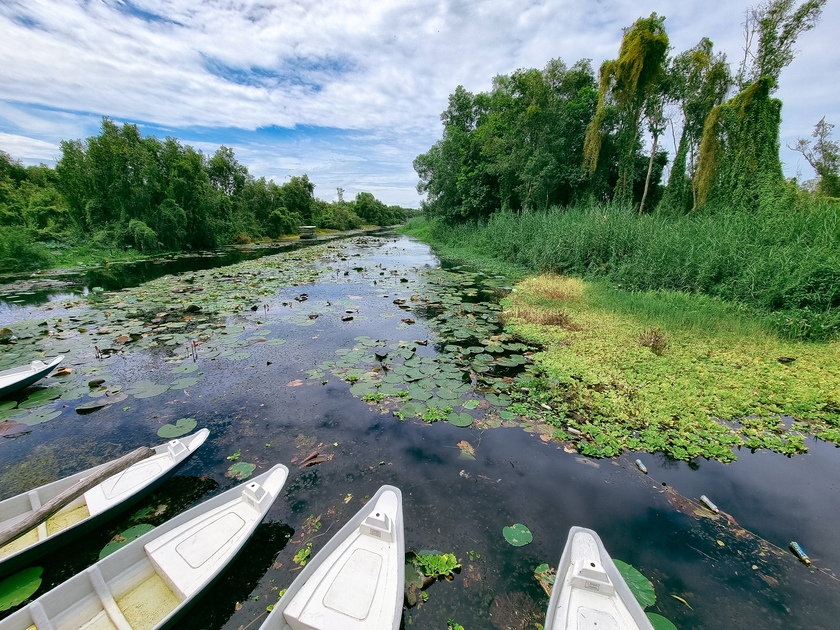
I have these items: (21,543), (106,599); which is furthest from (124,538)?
(106,599)

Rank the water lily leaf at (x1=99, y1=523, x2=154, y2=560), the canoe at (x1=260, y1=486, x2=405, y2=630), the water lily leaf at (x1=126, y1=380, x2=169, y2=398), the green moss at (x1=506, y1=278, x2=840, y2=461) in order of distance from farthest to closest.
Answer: the water lily leaf at (x1=126, y1=380, x2=169, y2=398), the green moss at (x1=506, y1=278, x2=840, y2=461), the water lily leaf at (x1=99, y1=523, x2=154, y2=560), the canoe at (x1=260, y1=486, x2=405, y2=630)

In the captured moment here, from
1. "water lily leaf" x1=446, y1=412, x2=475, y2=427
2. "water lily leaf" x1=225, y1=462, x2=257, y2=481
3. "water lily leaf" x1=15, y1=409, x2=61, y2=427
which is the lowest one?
"water lily leaf" x1=15, y1=409, x2=61, y2=427

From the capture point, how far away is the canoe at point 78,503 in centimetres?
198

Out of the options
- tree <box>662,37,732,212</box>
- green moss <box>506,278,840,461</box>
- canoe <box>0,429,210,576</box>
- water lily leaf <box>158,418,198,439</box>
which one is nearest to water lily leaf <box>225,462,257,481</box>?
canoe <box>0,429,210,576</box>

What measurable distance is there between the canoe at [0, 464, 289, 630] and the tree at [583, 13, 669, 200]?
60.1 ft

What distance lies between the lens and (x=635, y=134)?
15133 mm

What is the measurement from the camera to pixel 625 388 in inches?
161

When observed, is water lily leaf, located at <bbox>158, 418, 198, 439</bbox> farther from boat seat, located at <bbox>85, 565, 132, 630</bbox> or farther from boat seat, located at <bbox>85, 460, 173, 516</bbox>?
boat seat, located at <bbox>85, 565, 132, 630</bbox>

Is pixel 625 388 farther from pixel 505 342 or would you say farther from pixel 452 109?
pixel 452 109

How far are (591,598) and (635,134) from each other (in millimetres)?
19370

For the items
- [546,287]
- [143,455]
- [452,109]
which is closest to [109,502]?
[143,455]

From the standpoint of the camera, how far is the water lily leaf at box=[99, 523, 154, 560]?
7.30 ft

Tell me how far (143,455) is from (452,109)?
29280mm

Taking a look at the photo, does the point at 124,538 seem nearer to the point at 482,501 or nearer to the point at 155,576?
the point at 155,576
